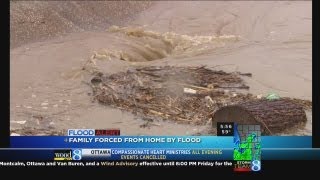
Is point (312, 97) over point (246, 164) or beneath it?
over

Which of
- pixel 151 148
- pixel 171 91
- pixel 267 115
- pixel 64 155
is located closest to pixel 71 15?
pixel 171 91

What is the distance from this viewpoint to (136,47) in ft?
18.3

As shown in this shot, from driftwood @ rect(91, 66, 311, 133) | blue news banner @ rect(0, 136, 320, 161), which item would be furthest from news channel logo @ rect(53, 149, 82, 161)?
driftwood @ rect(91, 66, 311, 133)

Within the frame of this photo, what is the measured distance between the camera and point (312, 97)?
506cm

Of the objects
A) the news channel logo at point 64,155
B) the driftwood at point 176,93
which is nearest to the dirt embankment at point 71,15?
the driftwood at point 176,93

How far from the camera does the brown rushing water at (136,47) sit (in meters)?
5.06

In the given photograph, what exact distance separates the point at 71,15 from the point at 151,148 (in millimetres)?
1554

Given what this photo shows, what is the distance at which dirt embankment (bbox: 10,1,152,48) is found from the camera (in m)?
5.59

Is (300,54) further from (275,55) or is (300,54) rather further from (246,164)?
(246,164)

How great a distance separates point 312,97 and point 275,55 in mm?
489

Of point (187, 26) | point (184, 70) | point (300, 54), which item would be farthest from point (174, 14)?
point (300, 54)

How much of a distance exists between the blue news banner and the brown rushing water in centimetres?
9

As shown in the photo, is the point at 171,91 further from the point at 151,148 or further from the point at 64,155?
the point at 64,155
